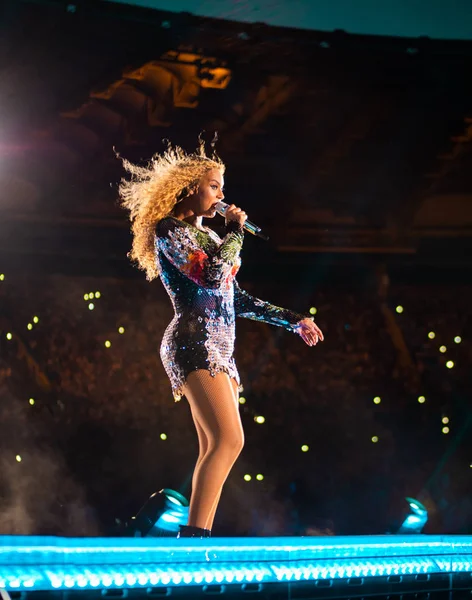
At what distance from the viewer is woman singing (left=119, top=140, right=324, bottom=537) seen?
2.23 meters


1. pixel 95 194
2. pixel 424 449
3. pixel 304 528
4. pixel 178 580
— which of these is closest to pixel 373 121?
pixel 95 194

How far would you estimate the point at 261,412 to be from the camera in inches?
184

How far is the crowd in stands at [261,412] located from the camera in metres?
4.36

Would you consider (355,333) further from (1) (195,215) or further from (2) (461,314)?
(1) (195,215)

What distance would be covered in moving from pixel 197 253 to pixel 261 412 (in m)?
2.53

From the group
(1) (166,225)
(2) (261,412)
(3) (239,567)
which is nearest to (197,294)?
(1) (166,225)

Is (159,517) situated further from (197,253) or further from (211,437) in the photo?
(197,253)

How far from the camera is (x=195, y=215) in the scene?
2561 millimetres

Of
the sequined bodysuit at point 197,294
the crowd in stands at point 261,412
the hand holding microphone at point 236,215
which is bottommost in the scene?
the crowd in stands at point 261,412

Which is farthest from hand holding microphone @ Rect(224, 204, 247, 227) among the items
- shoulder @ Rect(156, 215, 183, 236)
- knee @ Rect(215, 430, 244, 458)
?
knee @ Rect(215, 430, 244, 458)

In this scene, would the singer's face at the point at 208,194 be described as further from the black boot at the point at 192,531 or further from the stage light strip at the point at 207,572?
the stage light strip at the point at 207,572

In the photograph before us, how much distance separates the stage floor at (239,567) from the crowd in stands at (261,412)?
2.65m

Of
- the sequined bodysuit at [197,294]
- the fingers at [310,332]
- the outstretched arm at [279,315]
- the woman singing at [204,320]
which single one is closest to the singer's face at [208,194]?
the woman singing at [204,320]

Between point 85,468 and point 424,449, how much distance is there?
2.24m
